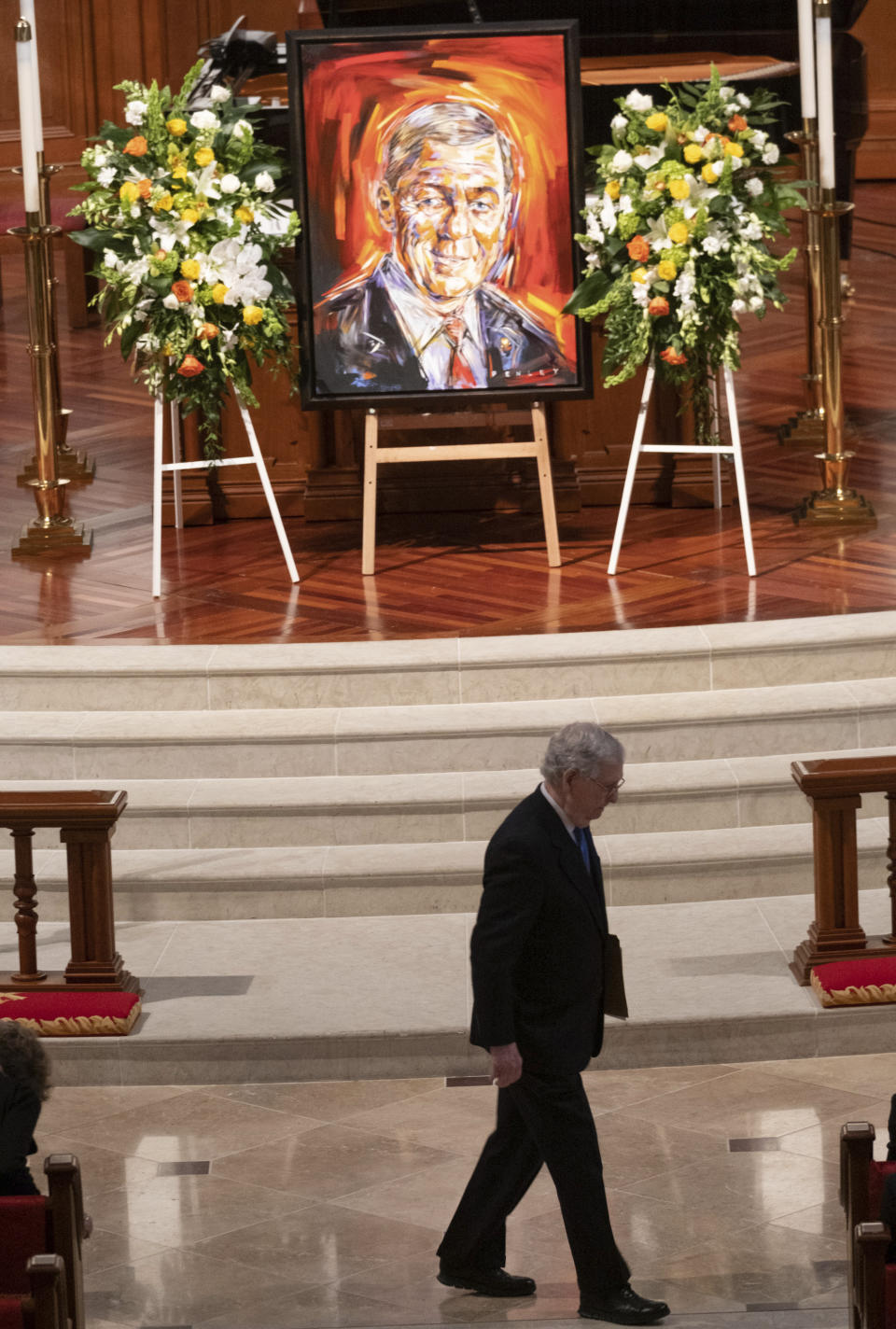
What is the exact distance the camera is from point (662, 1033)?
557 centimetres

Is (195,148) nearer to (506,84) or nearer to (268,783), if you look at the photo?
(506,84)

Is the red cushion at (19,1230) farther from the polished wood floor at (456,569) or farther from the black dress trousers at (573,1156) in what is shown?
the polished wood floor at (456,569)

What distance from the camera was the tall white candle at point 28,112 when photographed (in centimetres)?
780

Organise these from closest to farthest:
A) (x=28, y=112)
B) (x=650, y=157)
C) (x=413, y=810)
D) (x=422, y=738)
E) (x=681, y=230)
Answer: (x=413, y=810)
(x=422, y=738)
(x=681, y=230)
(x=650, y=157)
(x=28, y=112)

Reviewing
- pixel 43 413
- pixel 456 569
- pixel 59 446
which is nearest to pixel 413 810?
pixel 456 569

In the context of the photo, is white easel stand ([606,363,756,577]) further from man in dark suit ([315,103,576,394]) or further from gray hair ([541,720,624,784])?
gray hair ([541,720,624,784])

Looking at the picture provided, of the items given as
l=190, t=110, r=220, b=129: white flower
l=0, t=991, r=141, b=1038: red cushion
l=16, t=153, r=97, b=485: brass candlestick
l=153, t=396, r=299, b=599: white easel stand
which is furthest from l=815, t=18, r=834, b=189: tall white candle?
l=0, t=991, r=141, b=1038: red cushion

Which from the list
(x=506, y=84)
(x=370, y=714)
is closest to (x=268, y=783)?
(x=370, y=714)

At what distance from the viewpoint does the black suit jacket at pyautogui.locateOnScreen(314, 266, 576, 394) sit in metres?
7.72

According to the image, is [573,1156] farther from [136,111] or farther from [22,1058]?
[136,111]

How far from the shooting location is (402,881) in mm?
6312

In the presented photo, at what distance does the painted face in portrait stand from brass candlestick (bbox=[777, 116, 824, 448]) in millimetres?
1151

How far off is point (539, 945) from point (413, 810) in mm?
2174

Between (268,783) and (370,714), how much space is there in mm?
381
